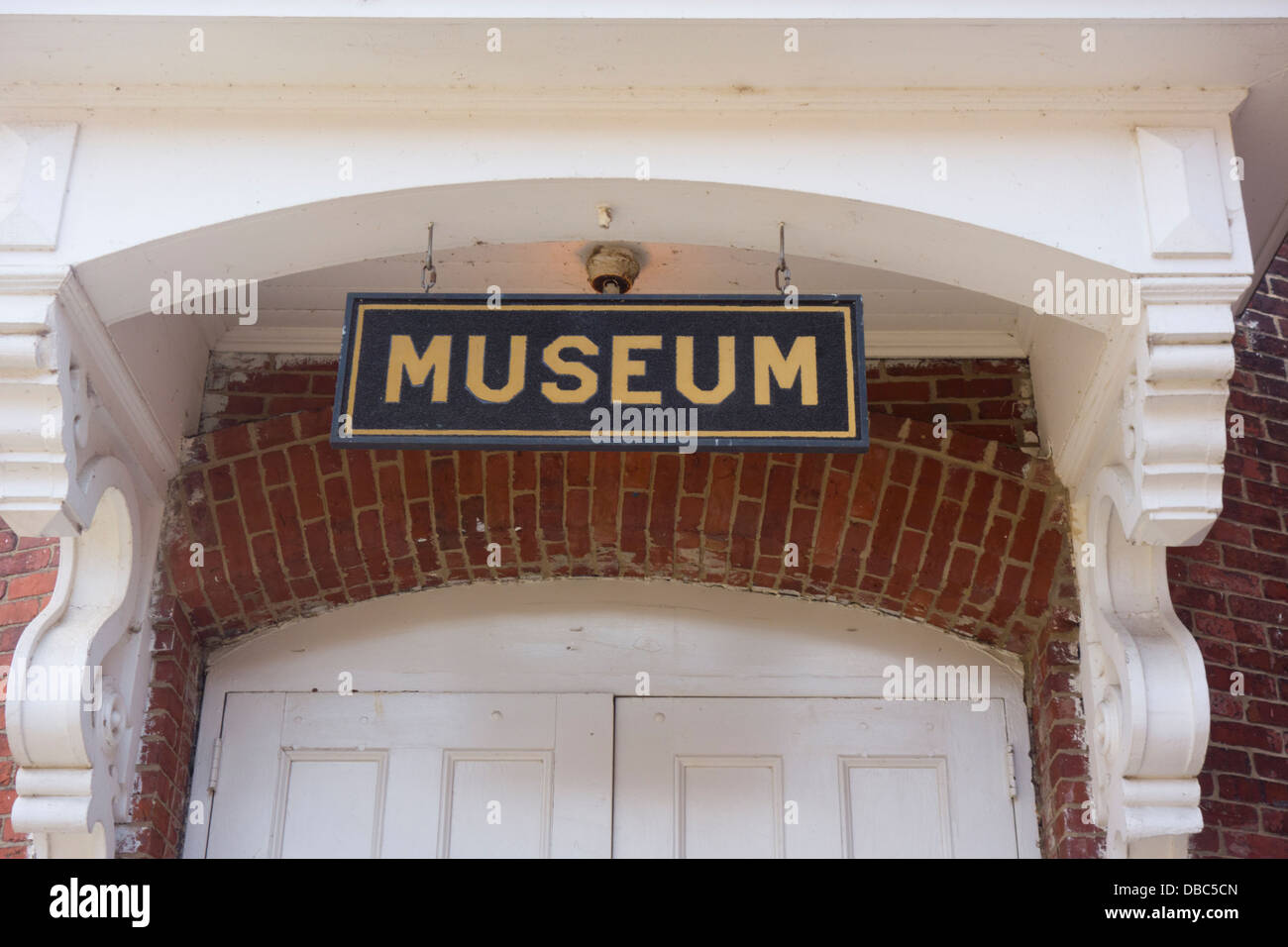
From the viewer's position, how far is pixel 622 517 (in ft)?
13.8

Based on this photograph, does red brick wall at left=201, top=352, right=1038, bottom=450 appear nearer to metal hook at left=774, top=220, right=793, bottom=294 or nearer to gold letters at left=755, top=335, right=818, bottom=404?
metal hook at left=774, top=220, right=793, bottom=294

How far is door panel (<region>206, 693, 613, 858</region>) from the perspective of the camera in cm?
398

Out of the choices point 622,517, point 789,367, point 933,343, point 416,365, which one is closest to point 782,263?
point 789,367

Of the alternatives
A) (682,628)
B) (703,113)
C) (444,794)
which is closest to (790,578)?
(682,628)

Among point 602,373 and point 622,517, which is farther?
point 622,517

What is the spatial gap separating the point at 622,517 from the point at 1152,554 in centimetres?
150

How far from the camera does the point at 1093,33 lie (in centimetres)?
325

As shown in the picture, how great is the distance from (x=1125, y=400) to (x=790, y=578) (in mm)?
1257

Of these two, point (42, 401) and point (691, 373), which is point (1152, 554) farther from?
point (42, 401)

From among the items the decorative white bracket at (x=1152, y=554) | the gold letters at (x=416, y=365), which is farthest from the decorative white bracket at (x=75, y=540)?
the decorative white bracket at (x=1152, y=554)

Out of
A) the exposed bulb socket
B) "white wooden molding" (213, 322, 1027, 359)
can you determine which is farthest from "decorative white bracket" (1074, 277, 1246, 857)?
the exposed bulb socket

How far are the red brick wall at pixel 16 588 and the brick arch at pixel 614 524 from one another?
1.07ft

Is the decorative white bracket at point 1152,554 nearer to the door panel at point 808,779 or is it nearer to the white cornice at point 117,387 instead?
the door panel at point 808,779

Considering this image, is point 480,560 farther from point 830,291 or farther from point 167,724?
point 830,291
